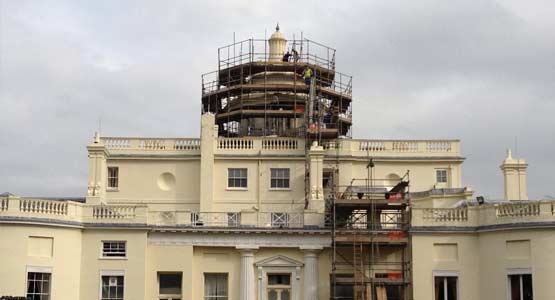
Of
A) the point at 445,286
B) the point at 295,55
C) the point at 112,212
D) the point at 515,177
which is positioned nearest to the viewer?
the point at 445,286

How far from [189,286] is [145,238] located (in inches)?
123

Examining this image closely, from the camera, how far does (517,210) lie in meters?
45.0

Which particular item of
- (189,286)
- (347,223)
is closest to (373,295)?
(347,223)

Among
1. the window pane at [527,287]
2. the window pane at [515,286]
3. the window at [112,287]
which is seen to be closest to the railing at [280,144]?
the window at [112,287]

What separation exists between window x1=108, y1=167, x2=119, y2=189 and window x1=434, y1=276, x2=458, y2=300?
63.0 ft

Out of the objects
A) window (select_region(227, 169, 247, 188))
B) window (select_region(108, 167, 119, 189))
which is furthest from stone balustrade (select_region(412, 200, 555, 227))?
window (select_region(108, 167, 119, 189))

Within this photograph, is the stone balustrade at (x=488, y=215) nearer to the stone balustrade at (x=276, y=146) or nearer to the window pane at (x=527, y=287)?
the window pane at (x=527, y=287)

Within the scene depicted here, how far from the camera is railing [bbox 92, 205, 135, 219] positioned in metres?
47.1

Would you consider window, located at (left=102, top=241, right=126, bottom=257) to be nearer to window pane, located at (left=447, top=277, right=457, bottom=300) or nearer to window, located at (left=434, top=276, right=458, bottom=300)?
window, located at (left=434, top=276, right=458, bottom=300)

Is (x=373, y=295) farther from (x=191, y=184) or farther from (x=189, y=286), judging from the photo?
(x=191, y=184)

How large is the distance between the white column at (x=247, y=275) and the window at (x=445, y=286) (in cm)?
886

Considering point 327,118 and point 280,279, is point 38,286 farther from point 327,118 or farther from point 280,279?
point 327,118

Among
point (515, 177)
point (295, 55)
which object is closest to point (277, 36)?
point (295, 55)

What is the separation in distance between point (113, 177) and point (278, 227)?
476 inches
